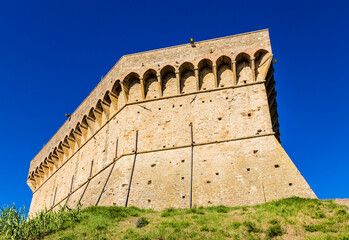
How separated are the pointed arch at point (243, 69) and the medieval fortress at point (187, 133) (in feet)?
0.17

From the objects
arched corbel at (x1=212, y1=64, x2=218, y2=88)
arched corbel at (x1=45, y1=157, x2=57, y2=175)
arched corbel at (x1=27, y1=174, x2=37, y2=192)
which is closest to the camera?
arched corbel at (x1=212, y1=64, x2=218, y2=88)

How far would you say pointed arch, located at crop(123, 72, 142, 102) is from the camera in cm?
2050

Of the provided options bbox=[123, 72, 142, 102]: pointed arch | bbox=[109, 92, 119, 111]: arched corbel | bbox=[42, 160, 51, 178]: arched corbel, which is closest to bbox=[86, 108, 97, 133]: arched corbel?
bbox=[109, 92, 119, 111]: arched corbel

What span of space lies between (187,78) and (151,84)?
206cm

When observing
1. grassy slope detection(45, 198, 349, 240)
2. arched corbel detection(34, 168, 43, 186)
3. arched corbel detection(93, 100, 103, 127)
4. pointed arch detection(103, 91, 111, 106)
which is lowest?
grassy slope detection(45, 198, 349, 240)

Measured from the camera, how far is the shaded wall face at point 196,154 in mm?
15578

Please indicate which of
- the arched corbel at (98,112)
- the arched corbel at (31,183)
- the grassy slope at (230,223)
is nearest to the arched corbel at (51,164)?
the arched corbel at (31,183)

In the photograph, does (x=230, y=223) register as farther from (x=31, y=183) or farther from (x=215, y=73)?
(x=31, y=183)

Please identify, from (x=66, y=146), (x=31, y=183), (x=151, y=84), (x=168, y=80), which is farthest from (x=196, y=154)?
(x=31, y=183)

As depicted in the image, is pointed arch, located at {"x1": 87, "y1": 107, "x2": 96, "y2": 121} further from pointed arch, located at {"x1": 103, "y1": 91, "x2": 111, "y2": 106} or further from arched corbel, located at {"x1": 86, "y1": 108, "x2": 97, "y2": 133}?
pointed arch, located at {"x1": 103, "y1": 91, "x2": 111, "y2": 106}

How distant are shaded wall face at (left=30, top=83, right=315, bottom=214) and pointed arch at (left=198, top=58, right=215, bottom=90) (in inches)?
21.3

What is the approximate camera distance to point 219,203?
15.2 meters

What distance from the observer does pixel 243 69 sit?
19.6 metres

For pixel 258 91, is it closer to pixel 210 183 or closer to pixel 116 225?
pixel 210 183
